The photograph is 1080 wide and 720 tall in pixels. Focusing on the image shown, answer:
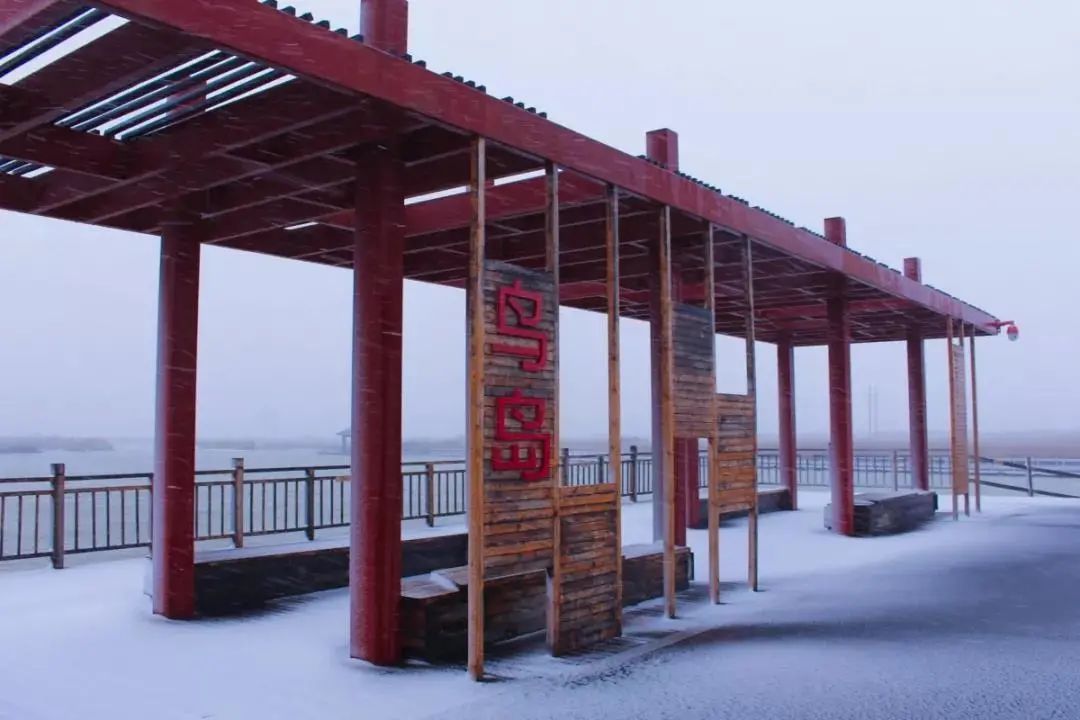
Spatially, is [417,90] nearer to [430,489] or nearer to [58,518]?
[58,518]

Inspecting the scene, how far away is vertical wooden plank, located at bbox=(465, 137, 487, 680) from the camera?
665cm

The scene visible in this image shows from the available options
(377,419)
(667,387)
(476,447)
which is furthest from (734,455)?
(377,419)

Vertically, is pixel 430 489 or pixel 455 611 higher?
pixel 430 489

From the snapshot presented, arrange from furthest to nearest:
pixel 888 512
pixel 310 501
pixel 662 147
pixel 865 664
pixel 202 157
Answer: pixel 888 512 → pixel 310 501 → pixel 662 147 → pixel 202 157 → pixel 865 664

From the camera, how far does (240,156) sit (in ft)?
25.0

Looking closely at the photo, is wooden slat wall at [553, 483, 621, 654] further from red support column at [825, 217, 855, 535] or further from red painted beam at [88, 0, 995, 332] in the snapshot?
red support column at [825, 217, 855, 535]

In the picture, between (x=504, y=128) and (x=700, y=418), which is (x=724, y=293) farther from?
(x=504, y=128)

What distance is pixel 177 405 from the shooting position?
8.98 meters

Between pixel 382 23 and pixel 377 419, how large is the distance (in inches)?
119

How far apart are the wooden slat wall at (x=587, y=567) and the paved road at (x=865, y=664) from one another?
68 cm

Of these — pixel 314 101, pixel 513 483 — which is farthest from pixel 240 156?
pixel 513 483

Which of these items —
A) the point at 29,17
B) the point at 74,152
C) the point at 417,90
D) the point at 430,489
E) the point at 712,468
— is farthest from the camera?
the point at 430,489

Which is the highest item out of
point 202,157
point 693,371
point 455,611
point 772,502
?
point 202,157

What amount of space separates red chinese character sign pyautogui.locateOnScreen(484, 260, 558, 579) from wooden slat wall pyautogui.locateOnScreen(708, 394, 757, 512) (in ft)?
10.2
